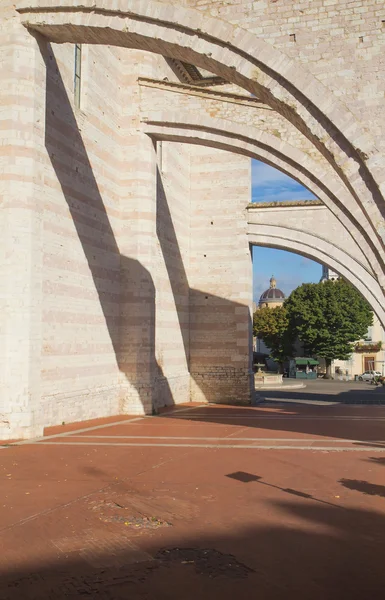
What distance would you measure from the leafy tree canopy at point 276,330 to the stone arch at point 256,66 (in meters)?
42.4

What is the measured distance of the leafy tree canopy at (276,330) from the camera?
2012 inches

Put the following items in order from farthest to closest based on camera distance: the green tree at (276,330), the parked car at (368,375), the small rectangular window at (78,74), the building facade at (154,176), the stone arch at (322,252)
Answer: the green tree at (276,330)
the parked car at (368,375)
the stone arch at (322,252)
the small rectangular window at (78,74)
the building facade at (154,176)

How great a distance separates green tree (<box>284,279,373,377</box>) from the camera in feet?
151

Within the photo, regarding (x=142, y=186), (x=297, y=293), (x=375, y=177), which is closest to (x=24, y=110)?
(x=142, y=186)

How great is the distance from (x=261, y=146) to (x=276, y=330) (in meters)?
39.0

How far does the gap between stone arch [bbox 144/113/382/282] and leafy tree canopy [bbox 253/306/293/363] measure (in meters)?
37.1

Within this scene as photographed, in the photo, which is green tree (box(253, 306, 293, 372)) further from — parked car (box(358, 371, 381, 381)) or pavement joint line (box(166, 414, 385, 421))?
pavement joint line (box(166, 414, 385, 421))

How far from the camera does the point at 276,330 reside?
51562 millimetres

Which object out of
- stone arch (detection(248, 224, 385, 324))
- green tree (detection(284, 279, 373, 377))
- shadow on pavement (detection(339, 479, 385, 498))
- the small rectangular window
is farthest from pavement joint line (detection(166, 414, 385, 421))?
green tree (detection(284, 279, 373, 377))

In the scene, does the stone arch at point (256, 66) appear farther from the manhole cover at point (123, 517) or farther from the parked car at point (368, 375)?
the parked car at point (368, 375)

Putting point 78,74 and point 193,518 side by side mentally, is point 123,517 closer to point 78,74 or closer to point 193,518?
point 193,518

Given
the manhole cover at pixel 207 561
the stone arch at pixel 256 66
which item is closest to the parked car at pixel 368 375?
the stone arch at pixel 256 66

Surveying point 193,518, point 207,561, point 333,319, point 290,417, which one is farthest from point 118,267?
point 333,319

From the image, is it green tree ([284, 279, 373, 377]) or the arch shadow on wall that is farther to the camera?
green tree ([284, 279, 373, 377])
